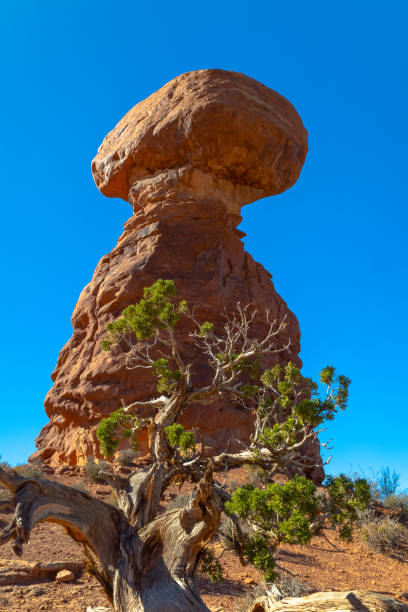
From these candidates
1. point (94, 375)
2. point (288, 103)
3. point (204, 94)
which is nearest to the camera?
point (94, 375)

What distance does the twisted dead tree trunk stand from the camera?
457cm

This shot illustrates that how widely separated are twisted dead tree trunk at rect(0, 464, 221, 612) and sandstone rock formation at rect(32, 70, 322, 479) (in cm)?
1068

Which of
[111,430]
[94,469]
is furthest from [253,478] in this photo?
[111,430]

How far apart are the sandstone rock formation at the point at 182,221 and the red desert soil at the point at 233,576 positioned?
5718mm

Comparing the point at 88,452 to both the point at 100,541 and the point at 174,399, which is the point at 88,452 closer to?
the point at 174,399

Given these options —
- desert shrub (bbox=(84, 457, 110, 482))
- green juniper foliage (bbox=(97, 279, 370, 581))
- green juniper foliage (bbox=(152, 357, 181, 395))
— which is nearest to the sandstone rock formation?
desert shrub (bbox=(84, 457, 110, 482))

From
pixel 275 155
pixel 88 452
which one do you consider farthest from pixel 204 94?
pixel 88 452

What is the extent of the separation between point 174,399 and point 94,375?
9.97 m

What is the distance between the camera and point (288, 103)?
76.7 feet

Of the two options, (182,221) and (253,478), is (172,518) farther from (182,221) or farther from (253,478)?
(182,221)

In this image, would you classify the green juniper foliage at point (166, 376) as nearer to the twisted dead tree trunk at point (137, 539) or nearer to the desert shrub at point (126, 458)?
the twisted dead tree trunk at point (137, 539)

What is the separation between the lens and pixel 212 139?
2016 centimetres

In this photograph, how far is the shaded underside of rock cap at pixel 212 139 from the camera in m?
20.1

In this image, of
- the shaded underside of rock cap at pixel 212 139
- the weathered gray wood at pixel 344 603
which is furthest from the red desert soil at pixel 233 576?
the shaded underside of rock cap at pixel 212 139
